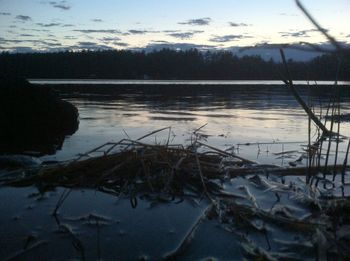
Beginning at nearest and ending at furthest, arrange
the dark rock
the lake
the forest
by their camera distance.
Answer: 1. the lake
2. the dark rock
3. the forest

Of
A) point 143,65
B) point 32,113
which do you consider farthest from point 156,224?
point 143,65

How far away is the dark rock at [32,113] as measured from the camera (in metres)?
11.2

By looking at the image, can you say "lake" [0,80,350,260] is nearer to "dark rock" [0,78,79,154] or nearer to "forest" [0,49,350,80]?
"dark rock" [0,78,79,154]

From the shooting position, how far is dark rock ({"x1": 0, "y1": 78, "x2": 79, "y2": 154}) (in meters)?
11.2

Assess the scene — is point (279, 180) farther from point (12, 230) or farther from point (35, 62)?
point (35, 62)

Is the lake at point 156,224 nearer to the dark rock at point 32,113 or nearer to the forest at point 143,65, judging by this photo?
the dark rock at point 32,113

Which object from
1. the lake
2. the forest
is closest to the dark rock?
the lake

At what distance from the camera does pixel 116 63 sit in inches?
5576

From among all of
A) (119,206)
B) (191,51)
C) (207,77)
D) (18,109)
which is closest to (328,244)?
(119,206)

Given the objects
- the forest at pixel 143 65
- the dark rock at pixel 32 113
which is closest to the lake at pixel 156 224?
the dark rock at pixel 32 113

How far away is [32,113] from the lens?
517 inches

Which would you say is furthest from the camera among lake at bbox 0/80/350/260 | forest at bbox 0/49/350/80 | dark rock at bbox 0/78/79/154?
forest at bbox 0/49/350/80

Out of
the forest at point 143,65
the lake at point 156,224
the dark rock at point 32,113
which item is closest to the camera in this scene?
the lake at point 156,224

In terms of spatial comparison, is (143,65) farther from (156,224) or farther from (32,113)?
(156,224)
